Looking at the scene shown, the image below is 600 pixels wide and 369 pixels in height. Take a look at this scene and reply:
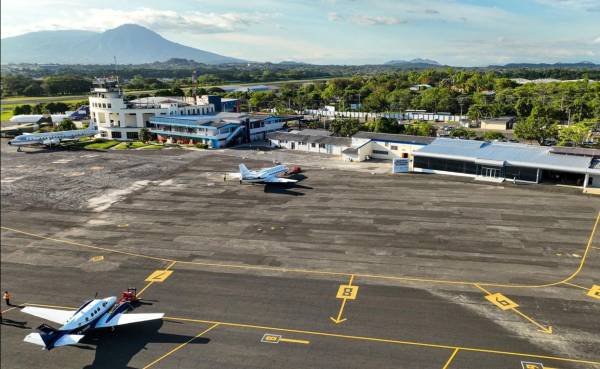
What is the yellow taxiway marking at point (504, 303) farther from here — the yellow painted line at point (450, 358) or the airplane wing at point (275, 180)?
the airplane wing at point (275, 180)

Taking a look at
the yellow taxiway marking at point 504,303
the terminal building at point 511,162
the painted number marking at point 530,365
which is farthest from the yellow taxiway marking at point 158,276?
the terminal building at point 511,162

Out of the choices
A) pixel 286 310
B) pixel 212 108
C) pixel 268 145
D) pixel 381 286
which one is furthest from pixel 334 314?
pixel 212 108

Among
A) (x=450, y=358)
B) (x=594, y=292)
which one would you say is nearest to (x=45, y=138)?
(x=450, y=358)

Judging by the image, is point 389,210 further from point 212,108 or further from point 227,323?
point 212,108

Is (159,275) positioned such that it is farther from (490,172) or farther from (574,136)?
(574,136)

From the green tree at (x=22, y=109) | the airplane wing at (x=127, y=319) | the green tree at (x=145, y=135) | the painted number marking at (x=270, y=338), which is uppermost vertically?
the green tree at (x=22, y=109)

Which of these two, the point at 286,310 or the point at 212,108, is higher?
the point at 212,108

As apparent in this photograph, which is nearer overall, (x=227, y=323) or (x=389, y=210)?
(x=227, y=323)
